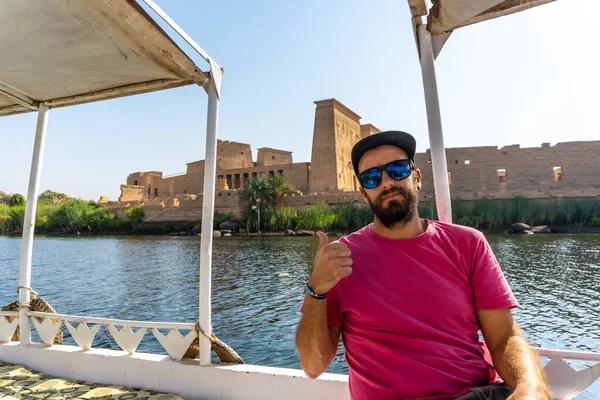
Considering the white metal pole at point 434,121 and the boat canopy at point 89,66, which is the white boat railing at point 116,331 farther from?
the white metal pole at point 434,121

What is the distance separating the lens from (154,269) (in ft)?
45.7

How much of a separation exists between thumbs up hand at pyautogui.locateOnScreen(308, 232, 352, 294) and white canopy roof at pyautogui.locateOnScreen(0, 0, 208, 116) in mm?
1660

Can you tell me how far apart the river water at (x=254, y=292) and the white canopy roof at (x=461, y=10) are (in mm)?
3245

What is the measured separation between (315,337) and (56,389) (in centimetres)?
212

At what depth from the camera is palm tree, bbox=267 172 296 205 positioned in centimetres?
3150

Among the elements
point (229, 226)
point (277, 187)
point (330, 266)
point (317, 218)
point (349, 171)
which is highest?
point (349, 171)

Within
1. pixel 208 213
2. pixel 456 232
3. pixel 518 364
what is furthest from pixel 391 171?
pixel 208 213

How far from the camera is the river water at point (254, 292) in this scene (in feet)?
19.2

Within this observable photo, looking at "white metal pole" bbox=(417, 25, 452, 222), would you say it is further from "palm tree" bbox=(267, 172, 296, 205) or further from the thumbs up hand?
"palm tree" bbox=(267, 172, 296, 205)

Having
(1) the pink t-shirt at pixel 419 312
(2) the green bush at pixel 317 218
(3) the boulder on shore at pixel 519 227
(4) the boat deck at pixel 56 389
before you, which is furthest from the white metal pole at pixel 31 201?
(3) the boulder on shore at pixel 519 227

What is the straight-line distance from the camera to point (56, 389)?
2592 millimetres

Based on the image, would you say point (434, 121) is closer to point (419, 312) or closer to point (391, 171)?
point (391, 171)

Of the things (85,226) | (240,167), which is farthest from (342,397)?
(85,226)

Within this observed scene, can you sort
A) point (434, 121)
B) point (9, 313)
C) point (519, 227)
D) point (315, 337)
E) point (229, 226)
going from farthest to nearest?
point (229, 226), point (519, 227), point (9, 313), point (434, 121), point (315, 337)
